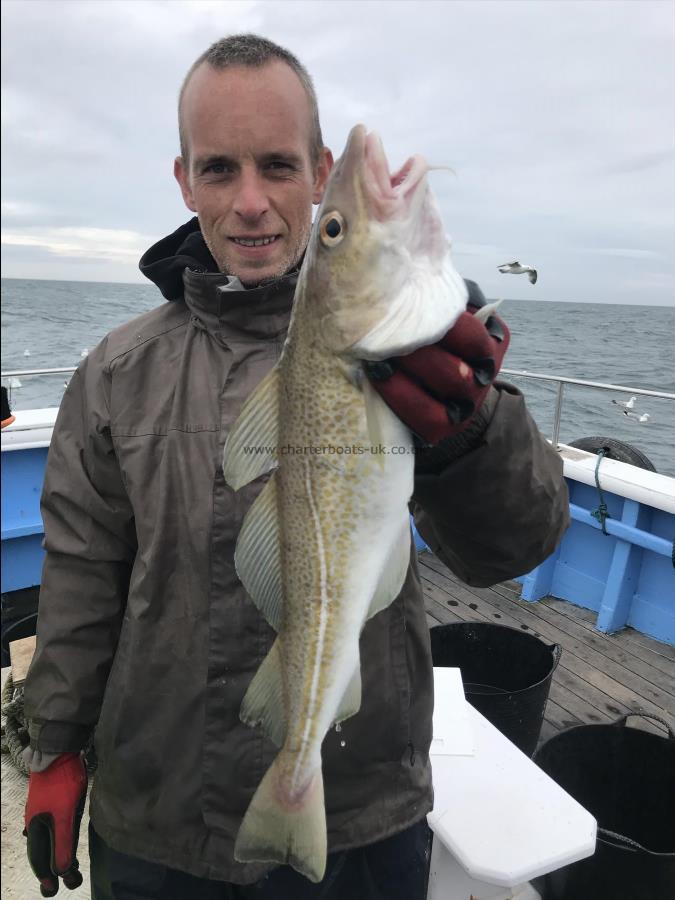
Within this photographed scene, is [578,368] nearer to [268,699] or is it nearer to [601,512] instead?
[601,512]

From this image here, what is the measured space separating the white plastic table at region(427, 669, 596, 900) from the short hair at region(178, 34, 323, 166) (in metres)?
2.53

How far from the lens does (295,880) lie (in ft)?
6.73

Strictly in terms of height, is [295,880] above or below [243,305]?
below

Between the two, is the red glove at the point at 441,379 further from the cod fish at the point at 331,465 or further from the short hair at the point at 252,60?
the short hair at the point at 252,60

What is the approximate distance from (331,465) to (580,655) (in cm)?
451

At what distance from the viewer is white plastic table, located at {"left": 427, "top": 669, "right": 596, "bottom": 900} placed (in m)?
2.34

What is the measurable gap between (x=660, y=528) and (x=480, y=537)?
460 centimetres

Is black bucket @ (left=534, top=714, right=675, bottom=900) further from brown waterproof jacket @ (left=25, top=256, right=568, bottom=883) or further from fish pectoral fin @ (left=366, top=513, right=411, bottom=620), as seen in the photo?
fish pectoral fin @ (left=366, top=513, right=411, bottom=620)

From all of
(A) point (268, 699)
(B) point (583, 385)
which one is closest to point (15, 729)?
(A) point (268, 699)

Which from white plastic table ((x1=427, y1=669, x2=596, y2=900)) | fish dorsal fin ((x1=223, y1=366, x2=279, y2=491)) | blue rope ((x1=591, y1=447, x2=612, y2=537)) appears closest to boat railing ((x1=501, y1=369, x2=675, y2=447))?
blue rope ((x1=591, y1=447, x2=612, y2=537))

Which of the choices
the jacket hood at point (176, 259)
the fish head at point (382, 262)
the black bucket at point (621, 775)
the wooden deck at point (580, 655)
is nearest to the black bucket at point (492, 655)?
the wooden deck at point (580, 655)

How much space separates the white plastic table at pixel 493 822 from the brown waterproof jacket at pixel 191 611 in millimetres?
506

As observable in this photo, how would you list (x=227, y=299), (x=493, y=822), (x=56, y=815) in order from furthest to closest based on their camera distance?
(x=493, y=822) → (x=56, y=815) → (x=227, y=299)

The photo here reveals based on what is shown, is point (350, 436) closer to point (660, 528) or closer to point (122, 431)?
point (122, 431)
